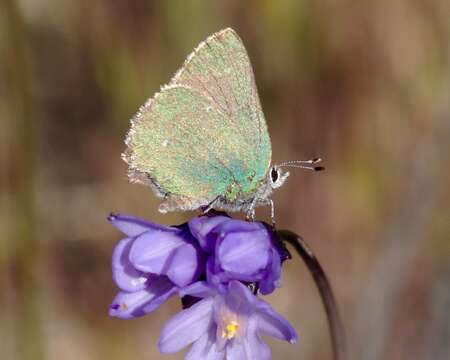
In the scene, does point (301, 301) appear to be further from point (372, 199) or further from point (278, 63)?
point (278, 63)

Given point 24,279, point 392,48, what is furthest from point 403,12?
point 24,279

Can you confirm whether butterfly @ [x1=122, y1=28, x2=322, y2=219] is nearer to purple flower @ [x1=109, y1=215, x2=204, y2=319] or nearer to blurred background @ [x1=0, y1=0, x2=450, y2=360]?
purple flower @ [x1=109, y1=215, x2=204, y2=319]

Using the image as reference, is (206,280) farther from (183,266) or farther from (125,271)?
(125,271)

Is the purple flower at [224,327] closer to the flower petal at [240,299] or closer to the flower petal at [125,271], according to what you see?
the flower petal at [240,299]

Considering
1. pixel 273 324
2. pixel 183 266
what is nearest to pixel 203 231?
pixel 183 266

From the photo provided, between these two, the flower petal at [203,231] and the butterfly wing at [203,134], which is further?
the butterfly wing at [203,134]

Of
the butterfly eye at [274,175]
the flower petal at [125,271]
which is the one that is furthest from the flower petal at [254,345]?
the butterfly eye at [274,175]
